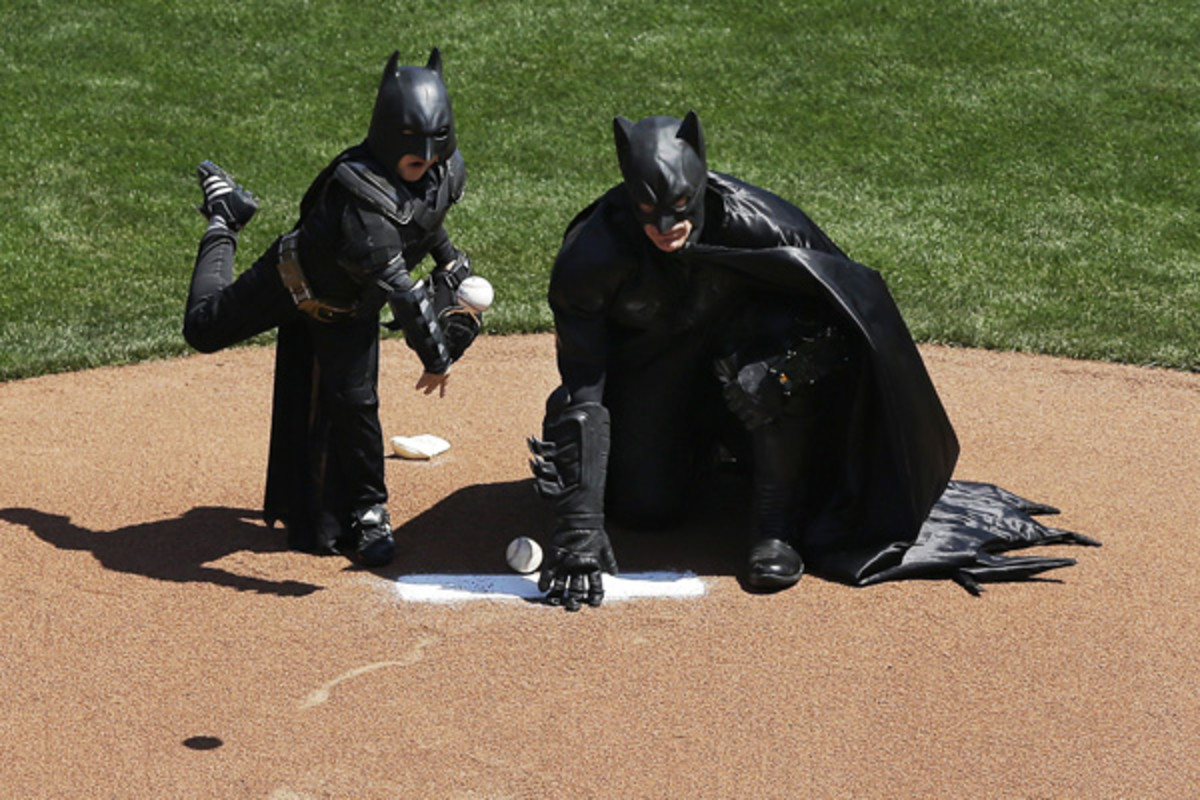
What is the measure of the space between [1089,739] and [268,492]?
3.27m

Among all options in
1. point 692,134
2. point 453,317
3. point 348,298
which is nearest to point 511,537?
point 453,317

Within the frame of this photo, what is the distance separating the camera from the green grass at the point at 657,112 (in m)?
10.5

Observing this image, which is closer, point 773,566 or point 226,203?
point 773,566

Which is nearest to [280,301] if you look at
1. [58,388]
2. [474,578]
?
[474,578]

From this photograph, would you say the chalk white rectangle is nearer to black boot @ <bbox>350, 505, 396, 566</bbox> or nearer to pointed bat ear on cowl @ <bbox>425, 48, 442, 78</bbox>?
black boot @ <bbox>350, 505, 396, 566</bbox>

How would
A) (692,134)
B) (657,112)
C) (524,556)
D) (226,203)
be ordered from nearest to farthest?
1. (692,134)
2. (524,556)
3. (226,203)
4. (657,112)

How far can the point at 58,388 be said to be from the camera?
874cm

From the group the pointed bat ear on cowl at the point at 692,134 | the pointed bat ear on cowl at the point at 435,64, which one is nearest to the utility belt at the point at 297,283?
the pointed bat ear on cowl at the point at 435,64

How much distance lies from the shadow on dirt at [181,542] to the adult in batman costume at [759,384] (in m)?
1.22

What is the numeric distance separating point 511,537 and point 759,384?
131 centimetres

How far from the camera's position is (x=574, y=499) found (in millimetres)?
6051

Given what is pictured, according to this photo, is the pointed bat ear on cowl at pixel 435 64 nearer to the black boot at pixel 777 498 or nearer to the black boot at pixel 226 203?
the black boot at pixel 226 203

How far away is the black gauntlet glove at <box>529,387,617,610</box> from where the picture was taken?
6020mm

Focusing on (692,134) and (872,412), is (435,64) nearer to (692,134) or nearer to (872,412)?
(692,134)
